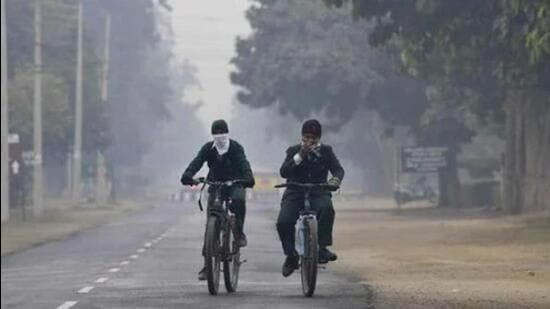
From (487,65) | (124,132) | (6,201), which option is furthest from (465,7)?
(124,132)

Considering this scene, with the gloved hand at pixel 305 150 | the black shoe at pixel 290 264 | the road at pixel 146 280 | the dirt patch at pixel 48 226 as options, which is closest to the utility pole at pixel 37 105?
the dirt patch at pixel 48 226

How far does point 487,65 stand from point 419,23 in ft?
14.2

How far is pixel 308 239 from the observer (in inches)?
789

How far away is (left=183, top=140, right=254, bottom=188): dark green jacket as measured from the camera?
68.1 feet

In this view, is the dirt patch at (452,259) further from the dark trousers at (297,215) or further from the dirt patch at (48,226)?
the dirt patch at (48,226)

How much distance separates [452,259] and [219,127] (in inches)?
492

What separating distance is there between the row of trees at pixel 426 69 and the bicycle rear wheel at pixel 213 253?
17.6 m

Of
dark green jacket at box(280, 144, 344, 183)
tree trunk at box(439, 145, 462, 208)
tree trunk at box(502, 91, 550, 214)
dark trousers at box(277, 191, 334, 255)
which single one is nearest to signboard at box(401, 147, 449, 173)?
tree trunk at box(439, 145, 462, 208)

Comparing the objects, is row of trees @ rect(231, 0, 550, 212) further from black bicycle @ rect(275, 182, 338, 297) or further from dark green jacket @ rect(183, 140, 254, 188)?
black bicycle @ rect(275, 182, 338, 297)

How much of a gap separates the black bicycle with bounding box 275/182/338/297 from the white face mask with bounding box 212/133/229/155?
945 mm

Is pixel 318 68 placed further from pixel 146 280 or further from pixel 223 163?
pixel 223 163

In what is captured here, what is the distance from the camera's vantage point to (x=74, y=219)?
222ft

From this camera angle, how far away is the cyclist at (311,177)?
2042 centimetres

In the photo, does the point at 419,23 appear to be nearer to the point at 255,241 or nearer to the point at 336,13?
the point at 255,241
